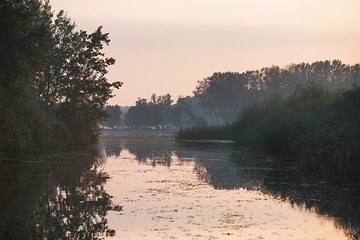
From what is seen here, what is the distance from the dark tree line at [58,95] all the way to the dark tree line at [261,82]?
8703 centimetres

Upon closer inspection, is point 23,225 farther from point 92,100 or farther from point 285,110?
point 92,100

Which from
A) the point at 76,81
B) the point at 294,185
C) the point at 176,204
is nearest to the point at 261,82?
the point at 76,81

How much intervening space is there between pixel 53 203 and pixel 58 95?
46.3 meters

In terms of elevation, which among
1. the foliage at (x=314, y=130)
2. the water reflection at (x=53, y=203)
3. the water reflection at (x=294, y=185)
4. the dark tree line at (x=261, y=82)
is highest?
the dark tree line at (x=261, y=82)

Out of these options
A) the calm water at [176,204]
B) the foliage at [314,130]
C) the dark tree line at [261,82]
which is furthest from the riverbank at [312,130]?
the dark tree line at [261,82]

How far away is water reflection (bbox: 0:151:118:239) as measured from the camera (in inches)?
636

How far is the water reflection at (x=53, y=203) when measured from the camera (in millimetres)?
16156

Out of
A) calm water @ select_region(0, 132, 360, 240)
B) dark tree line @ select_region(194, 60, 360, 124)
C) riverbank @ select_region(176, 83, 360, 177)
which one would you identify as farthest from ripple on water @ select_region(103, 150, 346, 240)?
dark tree line @ select_region(194, 60, 360, 124)

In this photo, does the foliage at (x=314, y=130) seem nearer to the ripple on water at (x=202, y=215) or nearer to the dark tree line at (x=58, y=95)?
the ripple on water at (x=202, y=215)

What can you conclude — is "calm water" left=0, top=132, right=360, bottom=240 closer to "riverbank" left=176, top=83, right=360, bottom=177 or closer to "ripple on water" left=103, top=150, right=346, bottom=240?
"ripple on water" left=103, top=150, right=346, bottom=240

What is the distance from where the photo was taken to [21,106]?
4575 cm

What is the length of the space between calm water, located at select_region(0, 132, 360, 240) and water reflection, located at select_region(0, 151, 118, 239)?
29mm

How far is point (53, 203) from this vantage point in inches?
850

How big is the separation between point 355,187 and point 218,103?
139548 millimetres
